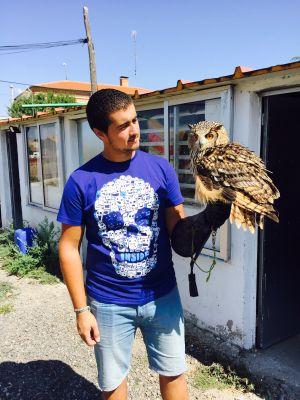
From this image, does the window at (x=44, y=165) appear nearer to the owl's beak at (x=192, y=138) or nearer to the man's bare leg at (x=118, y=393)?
the owl's beak at (x=192, y=138)

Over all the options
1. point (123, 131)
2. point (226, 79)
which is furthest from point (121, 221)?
point (226, 79)

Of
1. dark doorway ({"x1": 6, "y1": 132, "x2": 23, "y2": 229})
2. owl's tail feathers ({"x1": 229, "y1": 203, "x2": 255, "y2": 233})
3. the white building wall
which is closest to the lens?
owl's tail feathers ({"x1": 229, "y1": 203, "x2": 255, "y2": 233})

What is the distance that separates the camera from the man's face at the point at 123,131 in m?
2.07

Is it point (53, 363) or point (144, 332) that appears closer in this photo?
point (144, 332)

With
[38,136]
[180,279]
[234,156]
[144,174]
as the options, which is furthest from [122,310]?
[38,136]

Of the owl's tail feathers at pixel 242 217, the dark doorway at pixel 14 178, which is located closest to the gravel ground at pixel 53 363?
the owl's tail feathers at pixel 242 217

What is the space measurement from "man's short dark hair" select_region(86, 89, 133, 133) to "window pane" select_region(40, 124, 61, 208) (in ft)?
16.9

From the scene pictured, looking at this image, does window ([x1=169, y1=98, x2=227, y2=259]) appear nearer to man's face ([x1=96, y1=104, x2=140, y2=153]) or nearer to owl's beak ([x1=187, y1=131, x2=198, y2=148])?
owl's beak ([x1=187, y1=131, x2=198, y2=148])

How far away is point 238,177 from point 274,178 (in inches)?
70.2

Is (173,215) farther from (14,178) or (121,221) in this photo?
(14,178)

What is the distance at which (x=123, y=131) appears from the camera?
6.84ft

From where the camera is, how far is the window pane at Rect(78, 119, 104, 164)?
6340 mm

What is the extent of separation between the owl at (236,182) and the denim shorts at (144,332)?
2.15ft

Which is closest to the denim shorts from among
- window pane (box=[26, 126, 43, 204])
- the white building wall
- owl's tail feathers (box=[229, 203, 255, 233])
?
owl's tail feathers (box=[229, 203, 255, 233])
